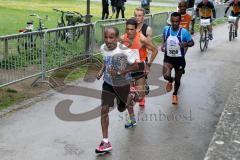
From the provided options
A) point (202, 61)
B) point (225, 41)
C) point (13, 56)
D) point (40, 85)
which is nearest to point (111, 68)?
point (13, 56)

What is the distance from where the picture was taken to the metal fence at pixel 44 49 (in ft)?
26.7

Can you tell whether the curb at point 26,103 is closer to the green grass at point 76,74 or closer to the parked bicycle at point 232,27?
the green grass at point 76,74

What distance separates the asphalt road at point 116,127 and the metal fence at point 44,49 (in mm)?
734

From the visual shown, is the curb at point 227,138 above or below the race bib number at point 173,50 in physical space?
below

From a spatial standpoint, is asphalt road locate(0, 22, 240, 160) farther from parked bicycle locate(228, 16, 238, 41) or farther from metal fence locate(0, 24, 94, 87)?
parked bicycle locate(228, 16, 238, 41)

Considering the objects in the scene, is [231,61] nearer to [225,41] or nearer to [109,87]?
[225,41]

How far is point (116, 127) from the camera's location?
685 cm

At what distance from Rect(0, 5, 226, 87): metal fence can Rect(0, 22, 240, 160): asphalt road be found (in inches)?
28.9

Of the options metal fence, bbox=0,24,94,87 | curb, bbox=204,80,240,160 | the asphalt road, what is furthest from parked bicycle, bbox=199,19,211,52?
curb, bbox=204,80,240,160

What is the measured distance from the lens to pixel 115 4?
23.0m

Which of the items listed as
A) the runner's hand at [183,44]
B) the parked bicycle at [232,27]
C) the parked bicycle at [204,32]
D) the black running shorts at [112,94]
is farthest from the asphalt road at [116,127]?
the parked bicycle at [232,27]

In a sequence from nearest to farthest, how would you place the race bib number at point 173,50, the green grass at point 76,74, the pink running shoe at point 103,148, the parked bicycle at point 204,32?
1. the pink running shoe at point 103,148
2. the race bib number at point 173,50
3. the green grass at point 76,74
4. the parked bicycle at point 204,32

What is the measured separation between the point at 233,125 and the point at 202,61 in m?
7.98

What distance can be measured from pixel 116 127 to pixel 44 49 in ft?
9.93
